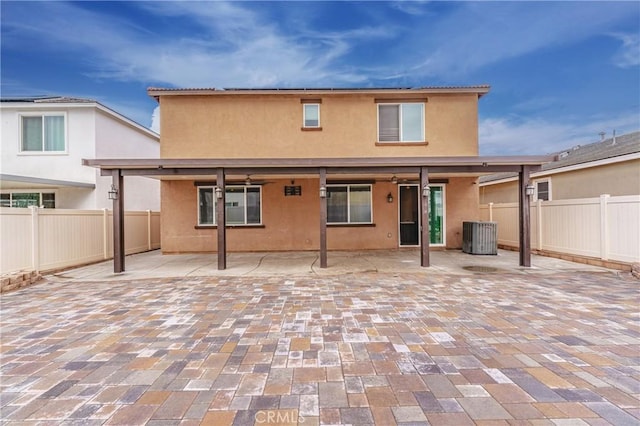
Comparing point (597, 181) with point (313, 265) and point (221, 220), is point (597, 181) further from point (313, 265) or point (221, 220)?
point (221, 220)

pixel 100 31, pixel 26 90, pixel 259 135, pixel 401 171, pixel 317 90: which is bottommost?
pixel 401 171

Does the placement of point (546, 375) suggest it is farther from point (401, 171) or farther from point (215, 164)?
point (215, 164)

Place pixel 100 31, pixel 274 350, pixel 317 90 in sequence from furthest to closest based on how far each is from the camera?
pixel 100 31, pixel 317 90, pixel 274 350

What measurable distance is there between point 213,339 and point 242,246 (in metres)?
7.16

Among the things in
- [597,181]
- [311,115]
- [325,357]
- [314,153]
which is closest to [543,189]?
[597,181]

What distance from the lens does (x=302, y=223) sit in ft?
34.5

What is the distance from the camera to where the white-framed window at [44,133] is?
10.8 meters

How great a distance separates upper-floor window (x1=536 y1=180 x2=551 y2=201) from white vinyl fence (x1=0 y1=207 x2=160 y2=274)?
53.8ft

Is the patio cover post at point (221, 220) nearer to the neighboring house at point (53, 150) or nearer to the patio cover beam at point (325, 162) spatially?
the patio cover beam at point (325, 162)

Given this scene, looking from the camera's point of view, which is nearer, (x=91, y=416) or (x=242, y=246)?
(x=91, y=416)

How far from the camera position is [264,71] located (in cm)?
1720

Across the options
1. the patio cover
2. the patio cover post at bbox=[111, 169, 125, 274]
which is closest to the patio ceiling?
the patio cover

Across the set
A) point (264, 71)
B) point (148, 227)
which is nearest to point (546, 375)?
point (148, 227)

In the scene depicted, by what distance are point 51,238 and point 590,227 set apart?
13.6 meters
